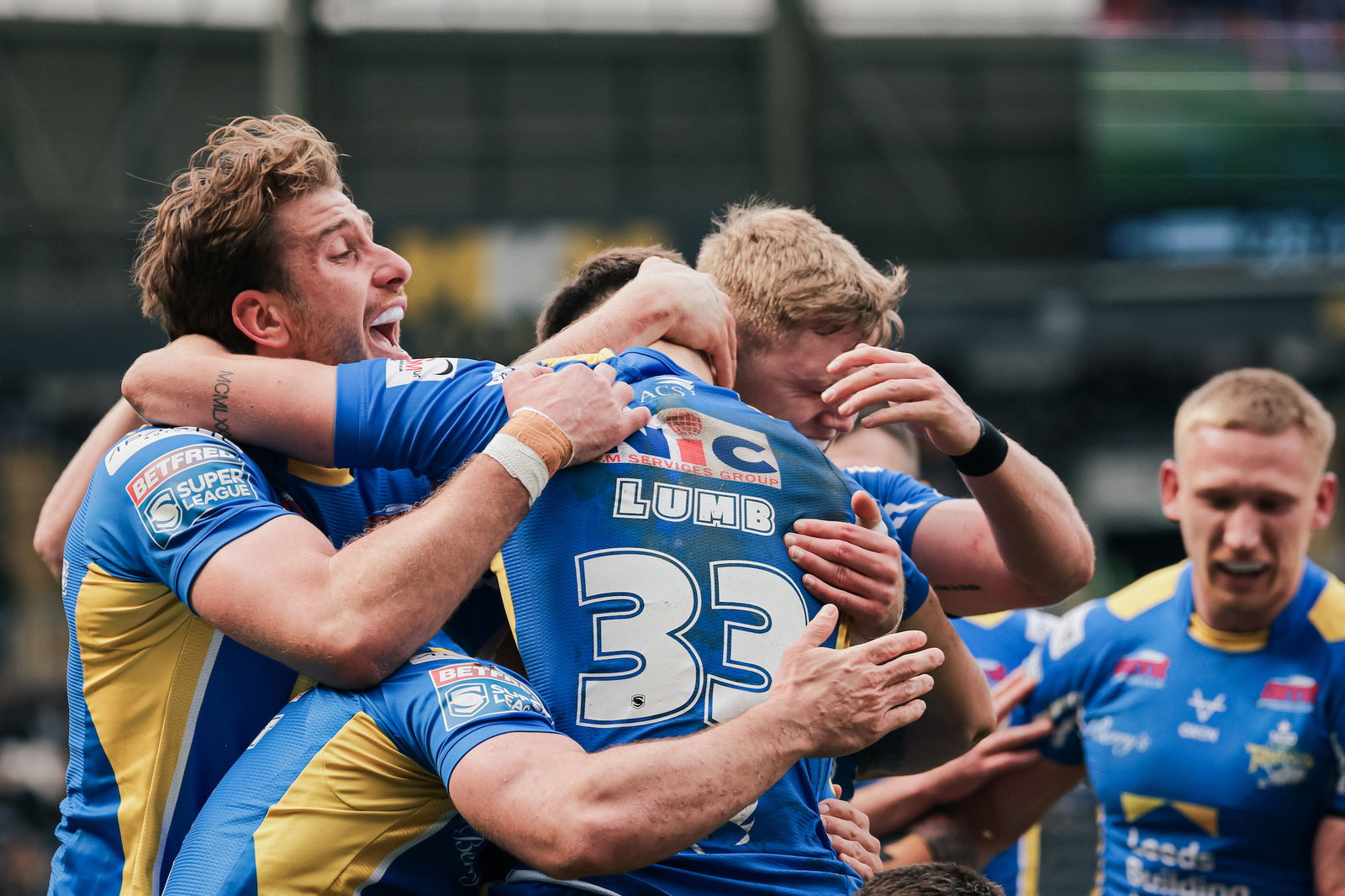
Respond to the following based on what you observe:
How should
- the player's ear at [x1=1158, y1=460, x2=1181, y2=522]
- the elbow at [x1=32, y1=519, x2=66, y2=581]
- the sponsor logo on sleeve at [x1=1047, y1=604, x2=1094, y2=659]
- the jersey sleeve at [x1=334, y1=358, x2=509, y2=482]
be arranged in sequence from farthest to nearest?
the sponsor logo on sleeve at [x1=1047, y1=604, x2=1094, y2=659], the player's ear at [x1=1158, y1=460, x2=1181, y2=522], the elbow at [x1=32, y1=519, x2=66, y2=581], the jersey sleeve at [x1=334, y1=358, x2=509, y2=482]

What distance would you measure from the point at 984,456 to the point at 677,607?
95 centimetres

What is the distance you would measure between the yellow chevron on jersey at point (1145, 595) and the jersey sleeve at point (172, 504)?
10.2 feet

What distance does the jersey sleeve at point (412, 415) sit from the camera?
2680 mm

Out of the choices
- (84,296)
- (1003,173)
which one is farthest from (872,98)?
(84,296)

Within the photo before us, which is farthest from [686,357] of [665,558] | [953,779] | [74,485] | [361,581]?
[953,779]

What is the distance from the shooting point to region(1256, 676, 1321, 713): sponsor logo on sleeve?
4.24 m

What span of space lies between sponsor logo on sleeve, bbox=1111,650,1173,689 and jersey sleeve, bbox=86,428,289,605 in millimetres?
2991

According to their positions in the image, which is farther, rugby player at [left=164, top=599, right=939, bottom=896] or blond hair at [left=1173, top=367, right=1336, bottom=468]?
blond hair at [left=1173, top=367, right=1336, bottom=468]

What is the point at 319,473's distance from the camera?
9.66ft

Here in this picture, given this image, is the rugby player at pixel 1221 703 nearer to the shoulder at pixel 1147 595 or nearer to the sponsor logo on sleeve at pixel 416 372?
the shoulder at pixel 1147 595

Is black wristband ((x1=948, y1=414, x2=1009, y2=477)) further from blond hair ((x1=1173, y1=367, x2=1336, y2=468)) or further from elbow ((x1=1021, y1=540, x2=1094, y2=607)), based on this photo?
blond hair ((x1=1173, y1=367, x2=1336, y2=468))

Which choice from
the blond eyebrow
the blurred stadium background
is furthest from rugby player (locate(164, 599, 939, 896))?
the blurred stadium background

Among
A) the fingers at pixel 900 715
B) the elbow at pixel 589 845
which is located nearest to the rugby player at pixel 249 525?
the elbow at pixel 589 845

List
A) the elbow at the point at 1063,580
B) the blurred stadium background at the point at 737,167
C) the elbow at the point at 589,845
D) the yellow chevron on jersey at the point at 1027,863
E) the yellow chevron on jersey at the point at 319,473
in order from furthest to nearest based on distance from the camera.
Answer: the blurred stadium background at the point at 737,167
the yellow chevron on jersey at the point at 1027,863
the elbow at the point at 1063,580
the yellow chevron on jersey at the point at 319,473
the elbow at the point at 589,845
